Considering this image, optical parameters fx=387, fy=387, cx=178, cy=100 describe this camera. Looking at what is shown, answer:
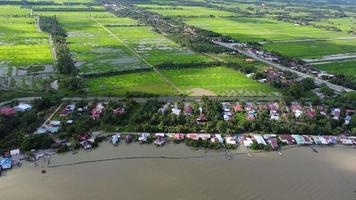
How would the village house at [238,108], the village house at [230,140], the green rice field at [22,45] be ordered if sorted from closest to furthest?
the village house at [230,140] → the village house at [238,108] → the green rice field at [22,45]

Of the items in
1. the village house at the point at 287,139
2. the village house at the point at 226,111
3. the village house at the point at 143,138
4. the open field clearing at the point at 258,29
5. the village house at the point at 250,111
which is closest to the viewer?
the village house at the point at 143,138

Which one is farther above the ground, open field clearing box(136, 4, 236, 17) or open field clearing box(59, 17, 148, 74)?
open field clearing box(136, 4, 236, 17)

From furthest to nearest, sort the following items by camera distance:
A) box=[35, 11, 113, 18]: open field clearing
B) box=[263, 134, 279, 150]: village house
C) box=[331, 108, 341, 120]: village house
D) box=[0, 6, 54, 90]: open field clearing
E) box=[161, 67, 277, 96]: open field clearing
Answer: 1. box=[35, 11, 113, 18]: open field clearing
2. box=[0, 6, 54, 90]: open field clearing
3. box=[161, 67, 277, 96]: open field clearing
4. box=[331, 108, 341, 120]: village house
5. box=[263, 134, 279, 150]: village house

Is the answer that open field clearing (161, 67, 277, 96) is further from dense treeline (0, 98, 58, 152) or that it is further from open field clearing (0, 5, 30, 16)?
open field clearing (0, 5, 30, 16)

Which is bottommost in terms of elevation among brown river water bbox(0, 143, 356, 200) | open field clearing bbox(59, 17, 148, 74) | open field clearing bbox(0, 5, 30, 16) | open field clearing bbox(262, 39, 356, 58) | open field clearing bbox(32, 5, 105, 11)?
brown river water bbox(0, 143, 356, 200)

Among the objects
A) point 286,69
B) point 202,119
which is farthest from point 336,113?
point 286,69

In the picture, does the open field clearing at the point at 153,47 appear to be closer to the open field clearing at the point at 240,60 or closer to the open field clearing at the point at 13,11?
the open field clearing at the point at 240,60

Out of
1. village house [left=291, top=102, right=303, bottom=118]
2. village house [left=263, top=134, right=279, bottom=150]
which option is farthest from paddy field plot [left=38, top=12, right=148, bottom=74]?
village house [left=263, top=134, right=279, bottom=150]

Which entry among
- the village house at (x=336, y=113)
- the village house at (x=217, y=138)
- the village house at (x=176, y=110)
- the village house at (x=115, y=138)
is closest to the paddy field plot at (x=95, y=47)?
the village house at (x=176, y=110)
